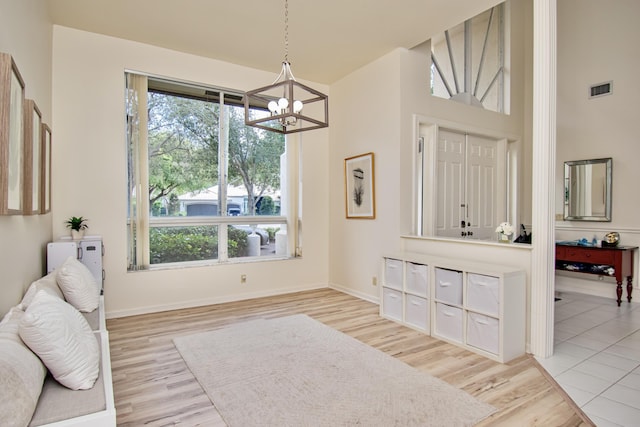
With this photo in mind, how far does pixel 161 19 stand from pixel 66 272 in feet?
9.16

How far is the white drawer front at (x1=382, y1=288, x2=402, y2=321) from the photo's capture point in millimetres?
4002

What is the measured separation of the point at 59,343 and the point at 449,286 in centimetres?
308

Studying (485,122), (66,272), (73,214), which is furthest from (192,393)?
(485,122)

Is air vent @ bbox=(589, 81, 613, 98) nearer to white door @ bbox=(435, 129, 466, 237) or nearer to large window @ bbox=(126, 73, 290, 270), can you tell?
white door @ bbox=(435, 129, 466, 237)

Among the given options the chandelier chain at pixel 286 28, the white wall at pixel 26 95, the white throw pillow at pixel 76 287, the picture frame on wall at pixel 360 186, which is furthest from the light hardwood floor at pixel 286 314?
the chandelier chain at pixel 286 28

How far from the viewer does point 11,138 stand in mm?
1890

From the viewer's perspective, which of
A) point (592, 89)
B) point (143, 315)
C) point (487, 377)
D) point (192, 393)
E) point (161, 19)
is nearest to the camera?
point (192, 393)

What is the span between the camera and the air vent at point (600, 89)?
5.12 m

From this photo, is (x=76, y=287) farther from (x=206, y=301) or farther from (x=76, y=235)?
(x=206, y=301)

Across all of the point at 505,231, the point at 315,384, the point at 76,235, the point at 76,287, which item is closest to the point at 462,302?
the point at 505,231

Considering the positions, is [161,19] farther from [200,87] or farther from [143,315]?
[143,315]

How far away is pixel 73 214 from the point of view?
3957 mm

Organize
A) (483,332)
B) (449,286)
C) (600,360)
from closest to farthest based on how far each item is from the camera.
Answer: (600,360) → (483,332) → (449,286)

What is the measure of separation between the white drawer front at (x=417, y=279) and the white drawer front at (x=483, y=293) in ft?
1.71
